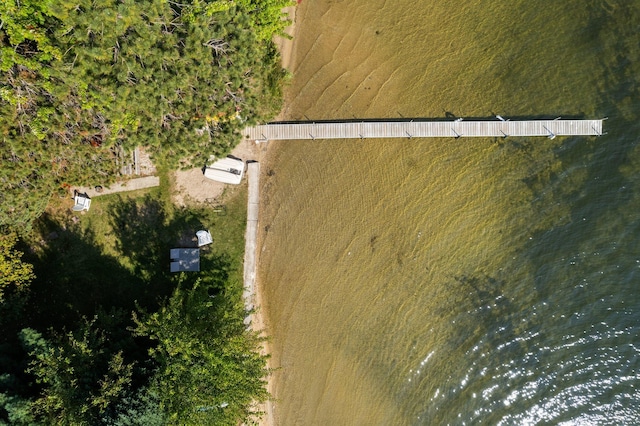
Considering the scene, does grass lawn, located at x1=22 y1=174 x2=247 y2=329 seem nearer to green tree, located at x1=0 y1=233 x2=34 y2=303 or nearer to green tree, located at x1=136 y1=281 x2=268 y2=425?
green tree, located at x1=0 y1=233 x2=34 y2=303

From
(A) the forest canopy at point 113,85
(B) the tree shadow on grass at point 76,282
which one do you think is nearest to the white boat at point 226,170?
(A) the forest canopy at point 113,85

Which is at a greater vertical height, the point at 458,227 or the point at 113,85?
the point at 113,85

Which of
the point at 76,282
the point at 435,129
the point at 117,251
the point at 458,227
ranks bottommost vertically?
the point at 76,282

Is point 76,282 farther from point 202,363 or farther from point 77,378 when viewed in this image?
point 202,363

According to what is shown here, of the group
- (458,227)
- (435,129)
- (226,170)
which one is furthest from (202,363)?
(435,129)

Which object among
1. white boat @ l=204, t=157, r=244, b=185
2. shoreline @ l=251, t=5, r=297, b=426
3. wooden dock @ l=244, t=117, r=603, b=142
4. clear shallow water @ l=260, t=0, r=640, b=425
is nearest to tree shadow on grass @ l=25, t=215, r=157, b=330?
shoreline @ l=251, t=5, r=297, b=426

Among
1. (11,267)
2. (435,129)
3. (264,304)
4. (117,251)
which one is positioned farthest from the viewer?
(264,304)

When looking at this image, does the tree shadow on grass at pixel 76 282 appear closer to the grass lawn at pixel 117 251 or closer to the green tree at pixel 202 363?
the grass lawn at pixel 117 251
